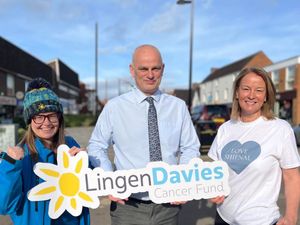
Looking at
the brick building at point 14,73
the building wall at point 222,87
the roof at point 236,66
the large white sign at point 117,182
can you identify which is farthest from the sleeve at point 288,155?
the roof at point 236,66

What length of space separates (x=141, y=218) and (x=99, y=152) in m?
0.60

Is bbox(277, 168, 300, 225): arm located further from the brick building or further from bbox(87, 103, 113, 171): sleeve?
the brick building

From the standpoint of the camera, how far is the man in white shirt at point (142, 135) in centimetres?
266

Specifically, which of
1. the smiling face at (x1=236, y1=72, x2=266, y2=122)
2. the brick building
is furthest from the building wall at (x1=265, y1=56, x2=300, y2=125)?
the smiling face at (x1=236, y1=72, x2=266, y2=122)

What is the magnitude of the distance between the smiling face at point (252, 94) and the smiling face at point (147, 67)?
0.64 meters

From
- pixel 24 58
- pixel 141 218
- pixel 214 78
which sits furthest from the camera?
pixel 214 78

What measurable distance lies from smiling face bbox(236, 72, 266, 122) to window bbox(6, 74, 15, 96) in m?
35.3

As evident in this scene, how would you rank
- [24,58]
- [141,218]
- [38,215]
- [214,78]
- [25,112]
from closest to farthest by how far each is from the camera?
[38,215] < [25,112] < [141,218] < [24,58] < [214,78]

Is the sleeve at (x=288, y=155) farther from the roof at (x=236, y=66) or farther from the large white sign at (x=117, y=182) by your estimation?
the roof at (x=236, y=66)

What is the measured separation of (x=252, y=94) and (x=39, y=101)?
1504 mm

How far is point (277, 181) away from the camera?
2.42 m

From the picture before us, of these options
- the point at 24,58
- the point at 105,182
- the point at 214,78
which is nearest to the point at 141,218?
the point at 105,182

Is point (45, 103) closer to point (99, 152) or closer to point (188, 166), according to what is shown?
point (99, 152)

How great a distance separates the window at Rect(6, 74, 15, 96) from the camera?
3459 centimetres
